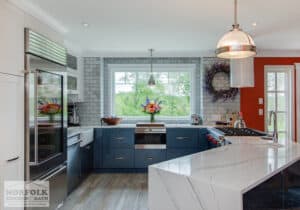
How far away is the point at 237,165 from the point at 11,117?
1.96 meters

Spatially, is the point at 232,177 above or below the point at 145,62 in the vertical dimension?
below

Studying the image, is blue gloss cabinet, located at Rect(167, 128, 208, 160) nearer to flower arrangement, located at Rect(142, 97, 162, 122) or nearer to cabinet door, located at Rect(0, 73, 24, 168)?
flower arrangement, located at Rect(142, 97, 162, 122)

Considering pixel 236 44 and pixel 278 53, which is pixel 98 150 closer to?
pixel 236 44

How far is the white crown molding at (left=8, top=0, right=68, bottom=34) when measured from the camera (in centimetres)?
244

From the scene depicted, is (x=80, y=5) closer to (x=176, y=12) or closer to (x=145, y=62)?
(x=176, y=12)

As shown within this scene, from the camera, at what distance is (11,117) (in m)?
2.23

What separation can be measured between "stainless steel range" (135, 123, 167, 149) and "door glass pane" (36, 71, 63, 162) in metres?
1.94

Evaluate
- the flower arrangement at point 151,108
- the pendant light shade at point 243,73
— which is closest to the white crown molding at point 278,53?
the pendant light shade at point 243,73

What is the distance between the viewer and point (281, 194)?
6.31 ft

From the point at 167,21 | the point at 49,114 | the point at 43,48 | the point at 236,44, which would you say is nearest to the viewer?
the point at 236,44

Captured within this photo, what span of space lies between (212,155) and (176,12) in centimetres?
172

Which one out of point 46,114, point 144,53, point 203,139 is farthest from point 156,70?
point 46,114

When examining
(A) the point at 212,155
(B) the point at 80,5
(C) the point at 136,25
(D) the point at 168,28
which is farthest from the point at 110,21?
(A) the point at 212,155

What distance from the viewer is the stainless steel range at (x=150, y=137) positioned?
15.8 feet
